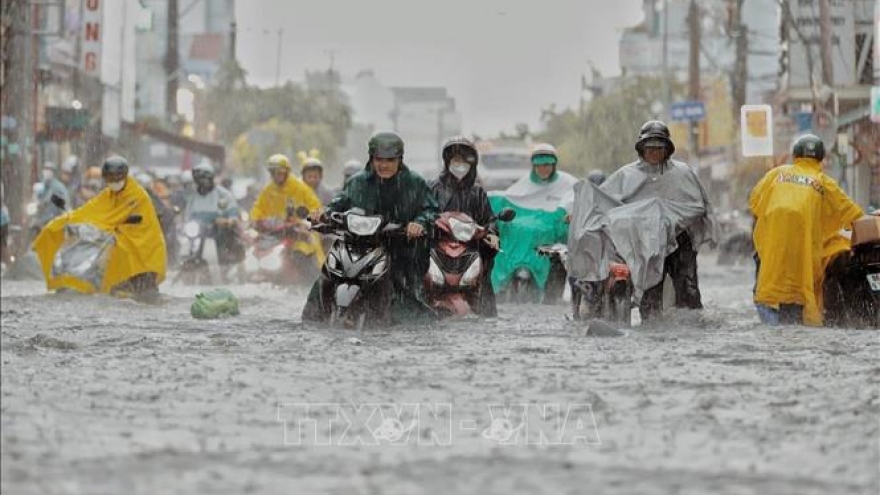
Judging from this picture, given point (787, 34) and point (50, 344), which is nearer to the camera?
point (50, 344)

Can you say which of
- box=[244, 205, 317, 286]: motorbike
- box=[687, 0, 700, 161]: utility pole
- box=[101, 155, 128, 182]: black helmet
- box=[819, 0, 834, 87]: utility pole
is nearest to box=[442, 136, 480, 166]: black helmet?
box=[101, 155, 128, 182]: black helmet

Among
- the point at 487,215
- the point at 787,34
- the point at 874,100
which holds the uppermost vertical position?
the point at 787,34

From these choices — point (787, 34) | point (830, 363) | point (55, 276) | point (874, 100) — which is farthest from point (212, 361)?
point (787, 34)

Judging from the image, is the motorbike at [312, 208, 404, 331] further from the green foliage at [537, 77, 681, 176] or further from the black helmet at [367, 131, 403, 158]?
the green foliage at [537, 77, 681, 176]

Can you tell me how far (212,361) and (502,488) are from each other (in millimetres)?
4481

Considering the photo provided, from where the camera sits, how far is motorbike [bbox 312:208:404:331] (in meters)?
12.2

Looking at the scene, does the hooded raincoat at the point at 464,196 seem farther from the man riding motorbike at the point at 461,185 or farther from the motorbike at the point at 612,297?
the motorbike at the point at 612,297

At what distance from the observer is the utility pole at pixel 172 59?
59.5 metres

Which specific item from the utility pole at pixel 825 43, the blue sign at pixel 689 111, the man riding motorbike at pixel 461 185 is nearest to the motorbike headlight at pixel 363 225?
the man riding motorbike at pixel 461 185

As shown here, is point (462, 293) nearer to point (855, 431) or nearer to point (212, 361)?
point (212, 361)

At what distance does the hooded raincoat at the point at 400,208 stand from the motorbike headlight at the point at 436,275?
0.44m

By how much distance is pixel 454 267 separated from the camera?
13656 millimetres

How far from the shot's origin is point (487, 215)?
14.5m

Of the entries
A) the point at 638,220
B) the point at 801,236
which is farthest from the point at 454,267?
the point at 801,236
